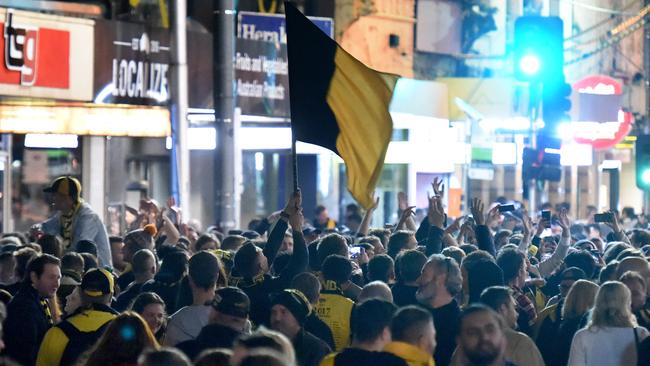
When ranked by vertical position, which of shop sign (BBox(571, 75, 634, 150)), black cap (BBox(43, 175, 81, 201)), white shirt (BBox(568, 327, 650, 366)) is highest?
shop sign (BBox(571, 75, 634, 150))

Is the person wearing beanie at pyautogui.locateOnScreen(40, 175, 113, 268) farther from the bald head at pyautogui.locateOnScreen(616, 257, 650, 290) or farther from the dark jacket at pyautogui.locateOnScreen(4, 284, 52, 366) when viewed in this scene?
the bald head at pyautogui.locateOnScreen(616, 257, 650, 290)

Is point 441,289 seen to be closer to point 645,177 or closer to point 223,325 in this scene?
point 223,325

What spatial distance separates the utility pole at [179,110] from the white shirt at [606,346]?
42.0 feet

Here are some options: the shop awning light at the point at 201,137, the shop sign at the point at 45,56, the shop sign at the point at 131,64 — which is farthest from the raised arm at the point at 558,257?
the shop awning light at the point at 201,137

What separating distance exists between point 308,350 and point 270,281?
2485 mm

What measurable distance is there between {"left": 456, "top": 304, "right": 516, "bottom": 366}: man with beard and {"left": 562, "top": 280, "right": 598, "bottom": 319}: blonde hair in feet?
8.28

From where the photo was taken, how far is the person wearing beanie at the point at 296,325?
888cm

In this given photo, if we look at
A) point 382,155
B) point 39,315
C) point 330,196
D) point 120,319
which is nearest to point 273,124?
point 330,196

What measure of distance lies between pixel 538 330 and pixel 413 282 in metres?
1.06

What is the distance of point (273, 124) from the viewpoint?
31.2m

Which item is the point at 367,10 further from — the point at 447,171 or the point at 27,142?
the point at 27,142

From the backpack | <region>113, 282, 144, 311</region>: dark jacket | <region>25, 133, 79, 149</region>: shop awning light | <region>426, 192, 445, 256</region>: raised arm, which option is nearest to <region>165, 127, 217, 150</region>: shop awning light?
<region>25, 133, 79, 149</region>: shop awning light

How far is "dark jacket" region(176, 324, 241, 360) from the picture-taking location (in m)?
8.45

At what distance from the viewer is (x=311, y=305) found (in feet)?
33.5
